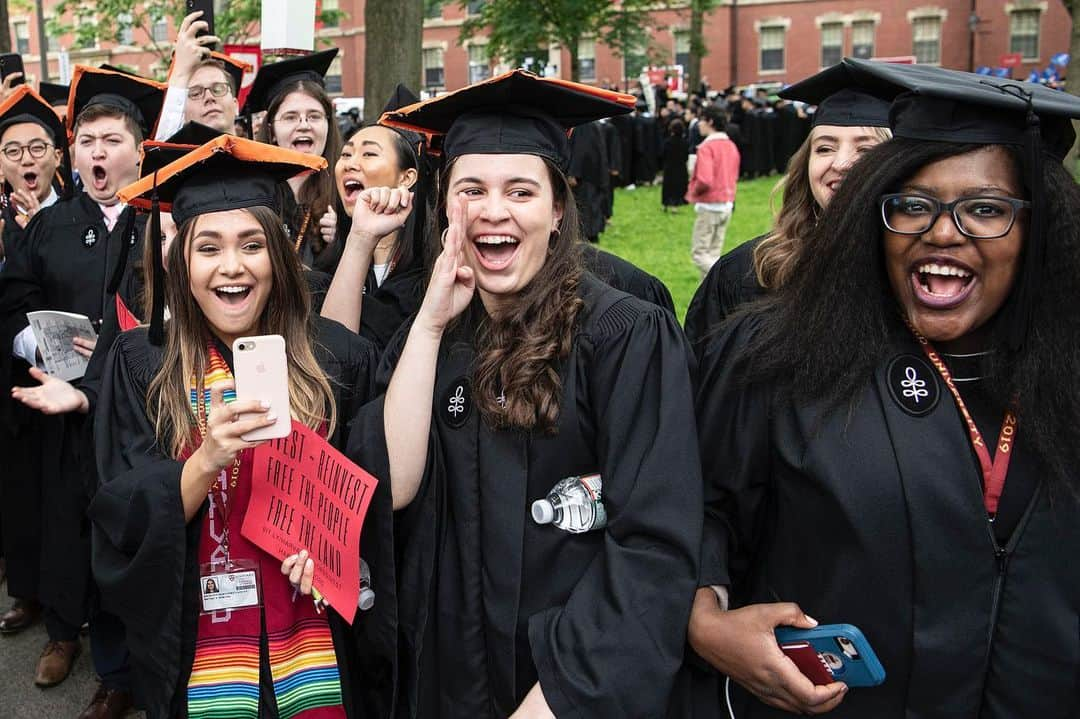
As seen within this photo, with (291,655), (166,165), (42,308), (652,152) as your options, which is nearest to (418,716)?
(291,655)

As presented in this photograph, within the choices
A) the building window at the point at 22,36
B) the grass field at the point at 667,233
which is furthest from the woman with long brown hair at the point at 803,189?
the building window at the point at 22,36

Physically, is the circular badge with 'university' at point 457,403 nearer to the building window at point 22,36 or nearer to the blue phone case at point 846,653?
the blue phone case at point 846,653

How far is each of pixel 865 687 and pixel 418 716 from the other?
1.07 m

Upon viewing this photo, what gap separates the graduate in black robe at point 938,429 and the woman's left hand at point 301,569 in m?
0.98

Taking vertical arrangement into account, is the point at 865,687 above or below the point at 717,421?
below

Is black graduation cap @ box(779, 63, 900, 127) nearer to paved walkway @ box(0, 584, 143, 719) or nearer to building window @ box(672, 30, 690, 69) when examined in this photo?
paved walkway @ box(0, 584, 143, 719)

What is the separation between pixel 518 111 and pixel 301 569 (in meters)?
1.24

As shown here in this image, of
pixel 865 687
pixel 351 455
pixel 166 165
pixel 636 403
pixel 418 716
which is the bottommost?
pixel 418 716

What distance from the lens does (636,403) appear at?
7.41 feet

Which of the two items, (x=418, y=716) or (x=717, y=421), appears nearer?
(x=717, y=421)

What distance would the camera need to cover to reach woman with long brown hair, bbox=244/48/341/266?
4.67 m

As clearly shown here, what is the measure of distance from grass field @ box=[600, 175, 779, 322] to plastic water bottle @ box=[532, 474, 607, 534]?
7.47 m

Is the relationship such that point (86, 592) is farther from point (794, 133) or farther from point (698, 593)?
point (794, 133)

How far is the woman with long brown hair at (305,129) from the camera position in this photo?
4.67m
